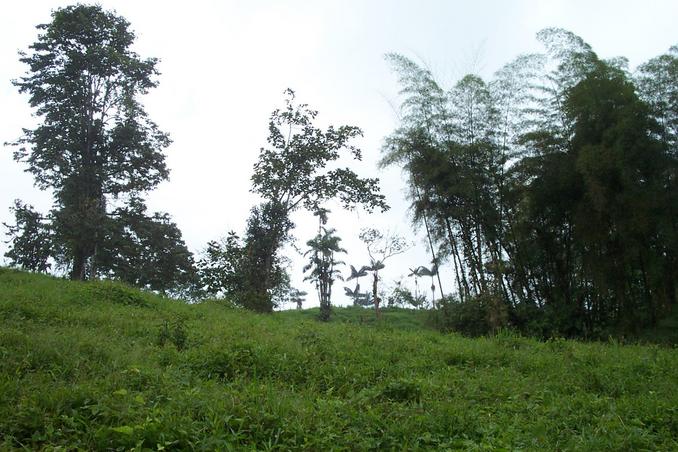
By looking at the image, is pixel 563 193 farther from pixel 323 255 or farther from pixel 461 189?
pixel 323 255

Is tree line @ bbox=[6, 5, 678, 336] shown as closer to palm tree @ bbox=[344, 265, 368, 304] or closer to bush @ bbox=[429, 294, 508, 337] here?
bush @ bbox=[429, 294, 508, 337]

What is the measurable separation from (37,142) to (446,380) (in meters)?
15.8

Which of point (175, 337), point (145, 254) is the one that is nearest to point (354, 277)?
point (145, 254)

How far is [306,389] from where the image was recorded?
5.15m

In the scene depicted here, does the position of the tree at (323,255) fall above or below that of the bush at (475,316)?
above

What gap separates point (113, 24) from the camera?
17.7m

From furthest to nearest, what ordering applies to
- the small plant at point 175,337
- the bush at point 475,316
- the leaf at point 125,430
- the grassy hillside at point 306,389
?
the bush at point 475,316
the small plant at point 175,337
the grassy hillside at point 306,389
the leaf at point 125,430

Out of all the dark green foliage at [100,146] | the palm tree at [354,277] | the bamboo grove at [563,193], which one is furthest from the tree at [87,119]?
the palm tree at [354,277]

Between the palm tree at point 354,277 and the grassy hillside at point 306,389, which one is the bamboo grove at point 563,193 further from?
the palm tree at point 354,277

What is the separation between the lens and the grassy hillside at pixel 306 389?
11.9 feet

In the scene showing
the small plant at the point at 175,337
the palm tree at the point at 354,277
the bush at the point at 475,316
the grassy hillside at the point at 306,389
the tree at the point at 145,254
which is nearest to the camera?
the grassy hillside at the point at 306,389

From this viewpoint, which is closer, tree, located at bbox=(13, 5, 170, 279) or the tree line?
the tree line

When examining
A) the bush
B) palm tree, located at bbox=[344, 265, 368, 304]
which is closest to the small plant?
the bush

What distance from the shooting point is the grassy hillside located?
3.64 m
